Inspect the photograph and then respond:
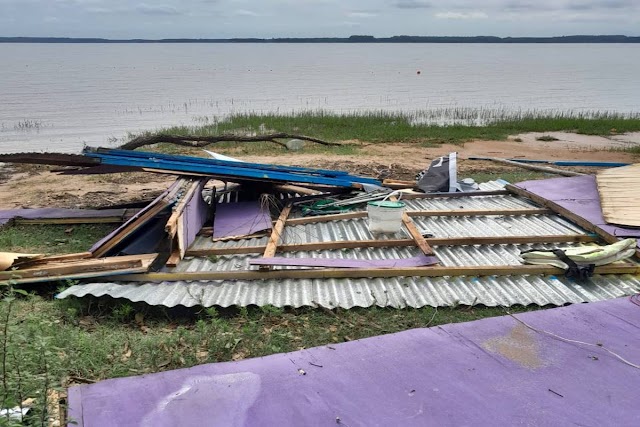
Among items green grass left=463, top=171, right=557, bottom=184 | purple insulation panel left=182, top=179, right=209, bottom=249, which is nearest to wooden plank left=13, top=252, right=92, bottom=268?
purple insulation panel left=182, top=179, right=209, bottom=249

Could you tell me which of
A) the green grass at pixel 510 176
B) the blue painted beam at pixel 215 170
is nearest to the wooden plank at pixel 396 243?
the blue painted beam at pixel 215 170

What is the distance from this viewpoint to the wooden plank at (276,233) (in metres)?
5.91

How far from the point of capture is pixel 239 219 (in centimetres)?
710

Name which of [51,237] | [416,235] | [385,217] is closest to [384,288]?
[416,235]

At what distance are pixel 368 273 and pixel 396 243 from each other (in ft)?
2.91

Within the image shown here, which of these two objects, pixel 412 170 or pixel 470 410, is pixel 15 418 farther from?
pixel 412 170

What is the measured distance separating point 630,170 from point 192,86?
42.7 meters

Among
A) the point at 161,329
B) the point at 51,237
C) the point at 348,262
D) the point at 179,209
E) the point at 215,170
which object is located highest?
the point at 215,170

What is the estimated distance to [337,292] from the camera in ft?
17.6

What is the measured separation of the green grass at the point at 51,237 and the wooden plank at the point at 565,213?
642cm

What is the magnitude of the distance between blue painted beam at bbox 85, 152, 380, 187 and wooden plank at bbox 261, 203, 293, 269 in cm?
47

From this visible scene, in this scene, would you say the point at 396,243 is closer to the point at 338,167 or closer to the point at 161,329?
the point at 161,329

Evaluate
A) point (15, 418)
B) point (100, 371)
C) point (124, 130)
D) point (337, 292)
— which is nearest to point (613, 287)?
point (337, 292)

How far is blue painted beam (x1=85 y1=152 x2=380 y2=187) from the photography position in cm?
693
